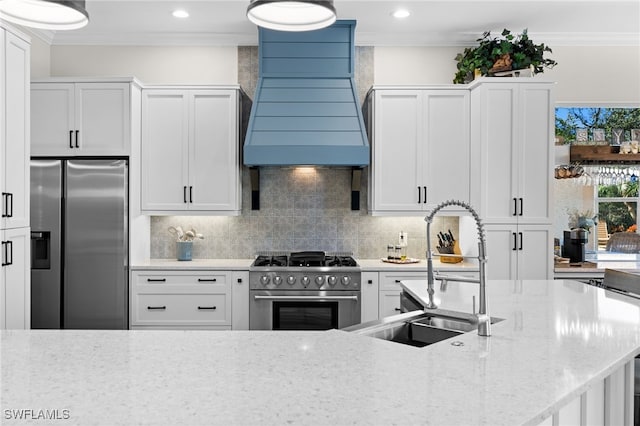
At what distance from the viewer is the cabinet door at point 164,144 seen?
4.17m

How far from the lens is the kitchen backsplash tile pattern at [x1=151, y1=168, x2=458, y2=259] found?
4570mm

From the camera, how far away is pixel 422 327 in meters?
2.13

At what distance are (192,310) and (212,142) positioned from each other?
142cm

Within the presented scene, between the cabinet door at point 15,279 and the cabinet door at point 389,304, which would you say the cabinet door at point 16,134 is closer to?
the cabinet door at point 15,279

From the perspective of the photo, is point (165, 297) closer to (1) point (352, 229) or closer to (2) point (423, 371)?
(1) point (352, 229)

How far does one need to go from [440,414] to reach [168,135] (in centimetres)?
359

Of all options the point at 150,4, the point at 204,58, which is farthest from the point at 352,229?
the point at 150,4

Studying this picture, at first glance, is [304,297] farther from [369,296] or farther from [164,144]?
[164,144]

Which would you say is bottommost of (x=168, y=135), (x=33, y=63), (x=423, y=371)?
(x=423, y=371)

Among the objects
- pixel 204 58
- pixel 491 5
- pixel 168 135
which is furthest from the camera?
pixel 204 58

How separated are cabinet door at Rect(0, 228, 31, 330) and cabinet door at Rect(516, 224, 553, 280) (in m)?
3.56

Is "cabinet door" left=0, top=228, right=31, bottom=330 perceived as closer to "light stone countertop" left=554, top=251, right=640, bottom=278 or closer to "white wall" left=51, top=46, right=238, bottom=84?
"white wall" left=51, top=46, right=238, bottom=84

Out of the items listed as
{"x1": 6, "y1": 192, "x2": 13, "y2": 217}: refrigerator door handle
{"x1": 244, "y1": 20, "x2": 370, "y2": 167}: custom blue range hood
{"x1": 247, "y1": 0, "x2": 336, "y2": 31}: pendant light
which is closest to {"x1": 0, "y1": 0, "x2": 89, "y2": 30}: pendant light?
{"x1": 247, "y1": 0, "x2": 336, "y2": 31}: pendant light

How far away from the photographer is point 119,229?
394cm
